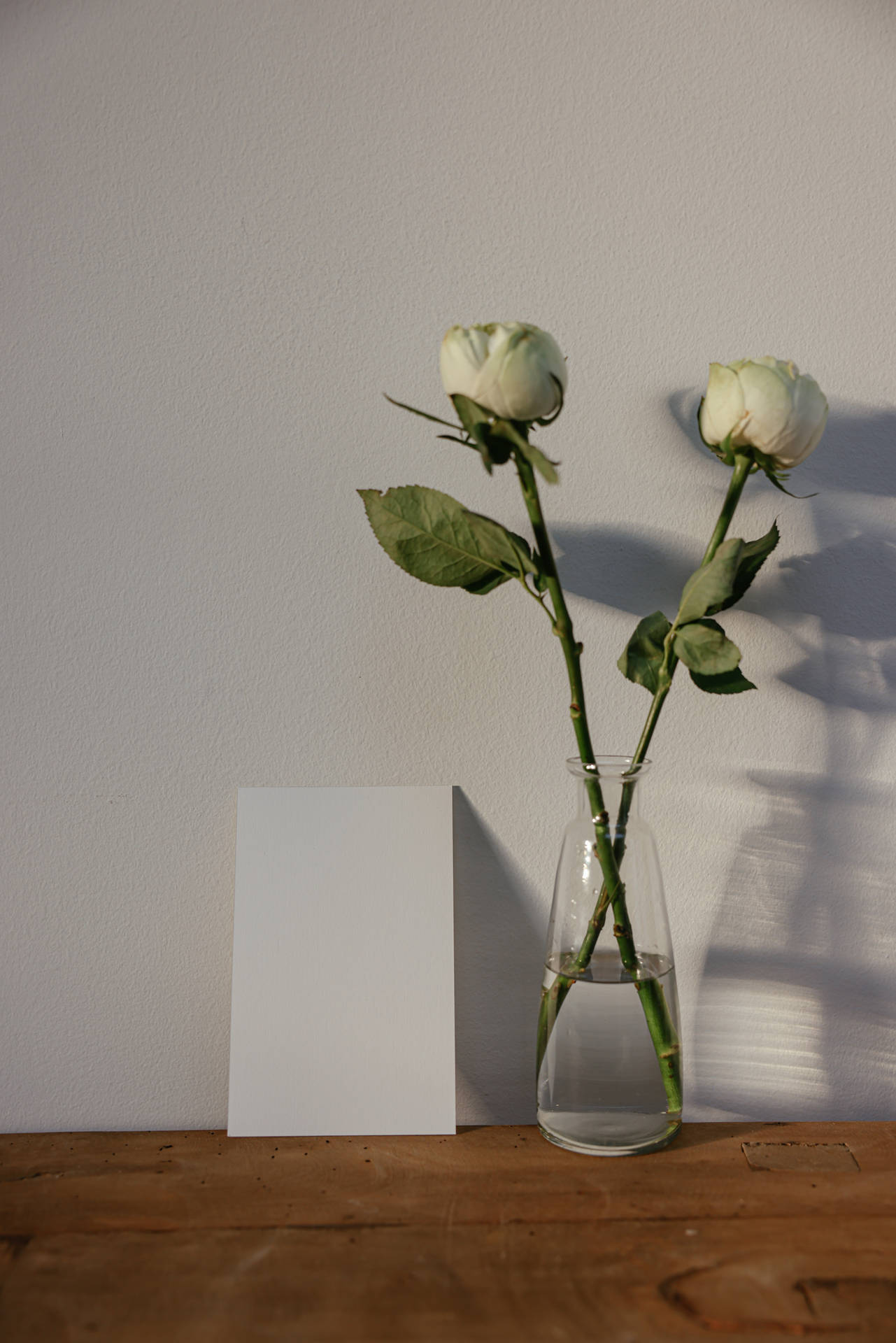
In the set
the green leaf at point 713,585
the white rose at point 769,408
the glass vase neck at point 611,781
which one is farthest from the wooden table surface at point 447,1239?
the white rose at point 769,408

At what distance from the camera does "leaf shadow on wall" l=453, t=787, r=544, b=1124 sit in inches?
29.5

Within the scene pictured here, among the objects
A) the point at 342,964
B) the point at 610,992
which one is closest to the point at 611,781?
the point at 610,992

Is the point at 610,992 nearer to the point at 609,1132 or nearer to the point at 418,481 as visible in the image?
the point at 609,1132

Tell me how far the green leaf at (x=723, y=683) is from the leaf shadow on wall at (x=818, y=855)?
0.39ft

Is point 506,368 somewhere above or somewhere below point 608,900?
above

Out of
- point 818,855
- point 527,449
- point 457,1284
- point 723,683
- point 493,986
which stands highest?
point 527,449

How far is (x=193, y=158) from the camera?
73 cm

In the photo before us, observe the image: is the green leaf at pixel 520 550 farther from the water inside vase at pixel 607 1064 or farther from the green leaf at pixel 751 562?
the water inside vase at pixel 607 1064

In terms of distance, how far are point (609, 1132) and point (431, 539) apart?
42 centimetres

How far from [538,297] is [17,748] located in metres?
0.52

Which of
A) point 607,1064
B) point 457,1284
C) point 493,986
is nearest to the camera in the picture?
point 457,1284

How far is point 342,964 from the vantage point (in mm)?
722

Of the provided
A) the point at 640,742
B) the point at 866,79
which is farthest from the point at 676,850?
the point at 866,79

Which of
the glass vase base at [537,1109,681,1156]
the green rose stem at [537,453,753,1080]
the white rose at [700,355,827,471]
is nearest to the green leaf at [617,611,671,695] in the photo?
the green rose stem at [537,453,753,1080]
